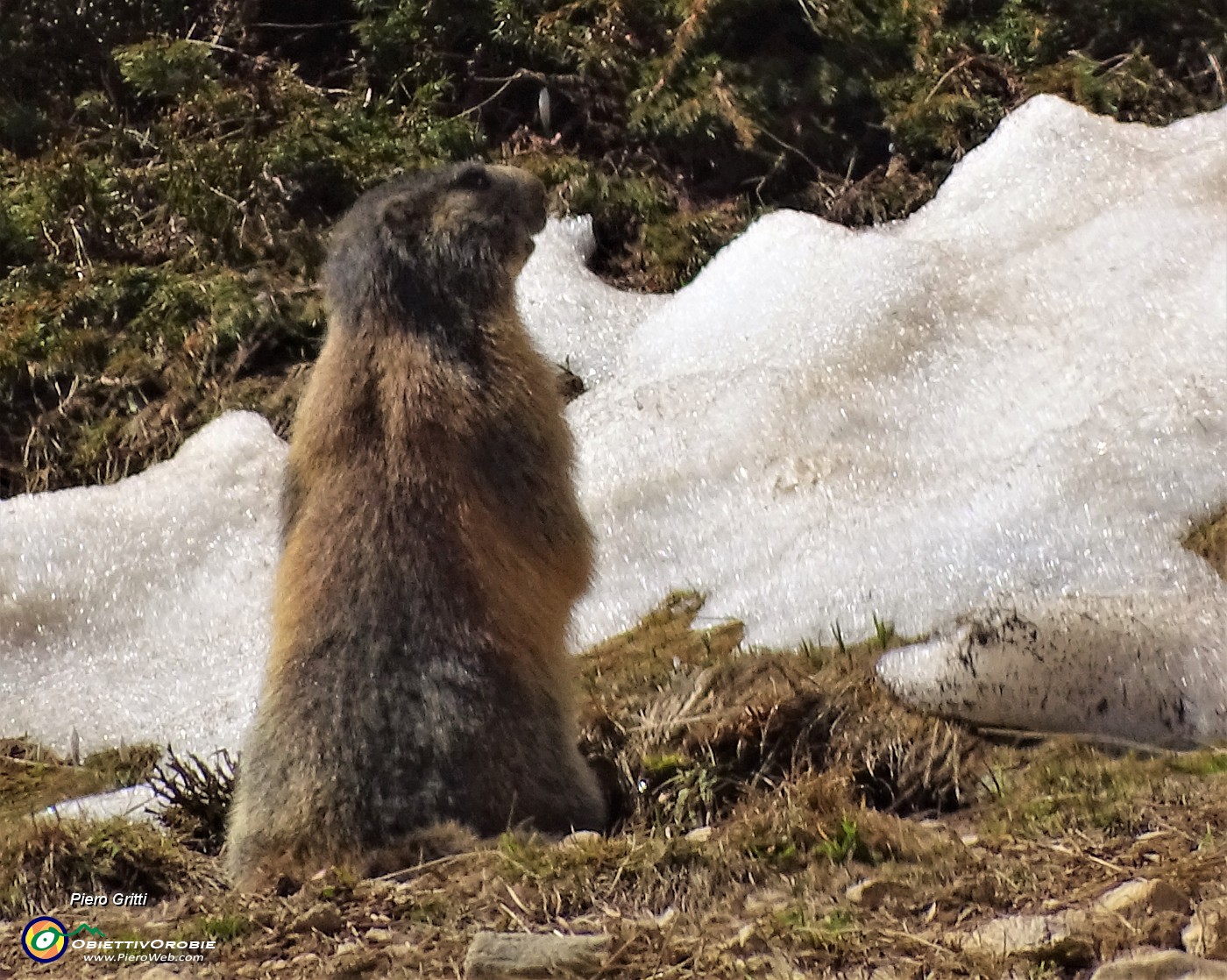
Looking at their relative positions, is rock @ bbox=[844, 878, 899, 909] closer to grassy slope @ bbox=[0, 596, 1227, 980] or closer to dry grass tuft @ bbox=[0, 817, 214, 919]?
grassy slope @ bbox=[0, 596, 1227, 980]

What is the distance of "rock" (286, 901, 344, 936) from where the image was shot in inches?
183

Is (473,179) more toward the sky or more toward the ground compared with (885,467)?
more toward the sky

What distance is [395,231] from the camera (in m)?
6.53

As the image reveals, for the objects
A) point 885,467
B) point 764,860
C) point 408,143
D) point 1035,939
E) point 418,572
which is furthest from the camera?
point 408,143

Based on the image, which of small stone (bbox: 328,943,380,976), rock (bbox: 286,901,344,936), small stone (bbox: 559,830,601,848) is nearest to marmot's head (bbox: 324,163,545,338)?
small stone (bbox: 559,830,601,848)

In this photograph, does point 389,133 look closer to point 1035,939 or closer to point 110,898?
point 110,898

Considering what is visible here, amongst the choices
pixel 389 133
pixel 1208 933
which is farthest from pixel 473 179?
pixel 389 133

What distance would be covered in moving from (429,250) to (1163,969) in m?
4.08

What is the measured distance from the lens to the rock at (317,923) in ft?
15.3

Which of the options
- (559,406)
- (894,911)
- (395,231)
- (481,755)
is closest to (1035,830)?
(894,911)

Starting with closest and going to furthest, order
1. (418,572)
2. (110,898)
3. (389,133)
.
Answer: (110,898) < (418,572) < (389,133)

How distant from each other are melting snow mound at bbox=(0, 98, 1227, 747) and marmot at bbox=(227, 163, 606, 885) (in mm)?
1526

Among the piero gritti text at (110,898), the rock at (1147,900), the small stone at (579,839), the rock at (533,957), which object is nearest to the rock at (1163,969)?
the rock at (1147,900)

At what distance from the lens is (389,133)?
36.4 ft
